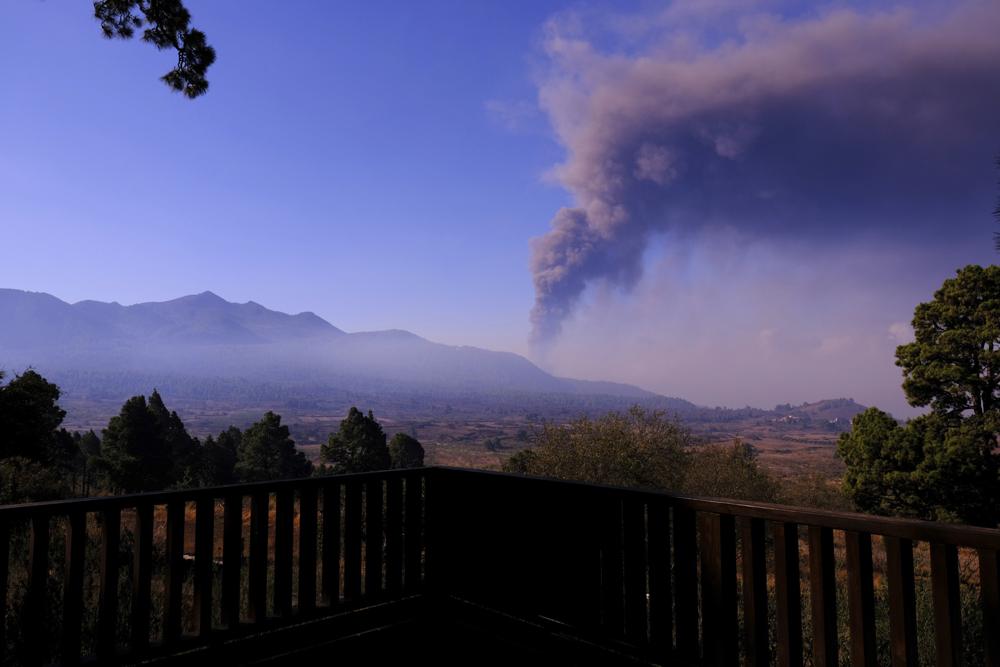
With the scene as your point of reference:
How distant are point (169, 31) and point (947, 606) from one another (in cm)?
632

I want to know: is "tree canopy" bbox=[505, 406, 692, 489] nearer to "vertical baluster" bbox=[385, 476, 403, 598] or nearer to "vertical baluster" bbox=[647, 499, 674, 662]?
"vertical baluster" bbox=[385, 476, 403, 598]

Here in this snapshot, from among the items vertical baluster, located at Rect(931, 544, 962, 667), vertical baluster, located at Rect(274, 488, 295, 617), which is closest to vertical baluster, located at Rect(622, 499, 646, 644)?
vertical baluster, located at Rect(931, 544, 962, 667)

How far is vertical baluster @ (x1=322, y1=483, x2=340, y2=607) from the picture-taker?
3.26 m

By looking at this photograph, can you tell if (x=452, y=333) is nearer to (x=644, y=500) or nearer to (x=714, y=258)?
(x=714, y=258)

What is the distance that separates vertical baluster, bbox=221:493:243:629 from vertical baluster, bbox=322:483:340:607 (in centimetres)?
46

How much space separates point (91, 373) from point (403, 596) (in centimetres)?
20466

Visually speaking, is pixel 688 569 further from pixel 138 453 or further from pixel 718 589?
pixel 138 453

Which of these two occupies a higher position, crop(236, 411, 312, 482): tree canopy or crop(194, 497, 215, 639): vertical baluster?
crop(194, 497, 215, 639): vertical baluster

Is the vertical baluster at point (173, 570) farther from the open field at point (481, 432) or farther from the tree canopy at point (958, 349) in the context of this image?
the tree canopy at point (958, 349)

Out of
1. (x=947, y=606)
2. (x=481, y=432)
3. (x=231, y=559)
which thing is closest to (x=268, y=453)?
(x=481, y=432)

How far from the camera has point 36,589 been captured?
2311 mm

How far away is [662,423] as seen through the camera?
706 inches

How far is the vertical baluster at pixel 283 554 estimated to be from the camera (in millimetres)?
3078

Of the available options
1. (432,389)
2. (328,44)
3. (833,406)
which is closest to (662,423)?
(328,44)
